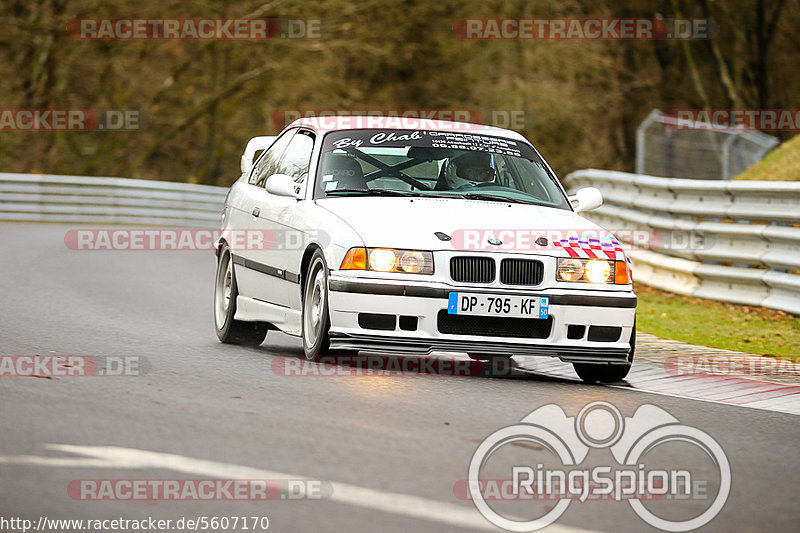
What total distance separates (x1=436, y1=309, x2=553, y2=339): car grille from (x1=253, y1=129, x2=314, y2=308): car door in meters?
1.28

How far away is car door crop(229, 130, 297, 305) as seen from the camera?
412 inches

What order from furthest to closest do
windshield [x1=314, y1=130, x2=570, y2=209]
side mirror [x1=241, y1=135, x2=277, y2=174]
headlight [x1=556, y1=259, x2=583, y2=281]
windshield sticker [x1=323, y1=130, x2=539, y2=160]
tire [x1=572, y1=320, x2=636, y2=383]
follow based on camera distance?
side mirror [x1=241, y1=135, x2=277, y2=174], windshield sticker [x1=323, y1=130, x2=539, y2=160], windshield [x1=314, y1=130, x2=570, y2=209], tire [x1=572, y1=320, x2=636, y2=383], headlight [x1=556, y1=259, x2=583, y2=281]

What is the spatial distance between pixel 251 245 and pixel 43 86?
27220mm

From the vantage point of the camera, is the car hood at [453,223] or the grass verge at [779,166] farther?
the grass verge at [779,166]

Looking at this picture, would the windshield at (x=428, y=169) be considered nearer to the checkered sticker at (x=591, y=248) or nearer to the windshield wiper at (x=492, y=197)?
the windshield wiper at (x=492, y=197)

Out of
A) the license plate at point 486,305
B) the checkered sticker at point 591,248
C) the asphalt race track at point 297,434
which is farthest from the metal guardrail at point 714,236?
the license plate at point 486,305

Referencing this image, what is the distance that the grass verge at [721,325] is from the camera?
12093 millimetres

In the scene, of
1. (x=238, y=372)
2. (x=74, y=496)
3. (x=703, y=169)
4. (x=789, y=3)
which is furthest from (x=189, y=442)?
(x=789, y=3)

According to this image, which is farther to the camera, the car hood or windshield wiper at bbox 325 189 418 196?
windshield wiper at bbox 325 189 418 196

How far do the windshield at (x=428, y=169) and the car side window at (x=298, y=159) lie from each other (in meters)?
0.19

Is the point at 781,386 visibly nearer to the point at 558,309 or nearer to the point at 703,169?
the point at 558,309

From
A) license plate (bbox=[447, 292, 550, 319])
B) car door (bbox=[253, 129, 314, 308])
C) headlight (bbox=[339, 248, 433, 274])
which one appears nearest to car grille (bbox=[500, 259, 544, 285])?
license plate (bbox=[447, 292, 550, 319])

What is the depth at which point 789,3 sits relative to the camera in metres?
40.6

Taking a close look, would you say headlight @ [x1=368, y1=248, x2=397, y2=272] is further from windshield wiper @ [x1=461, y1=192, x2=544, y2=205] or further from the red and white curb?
the red and white curb
